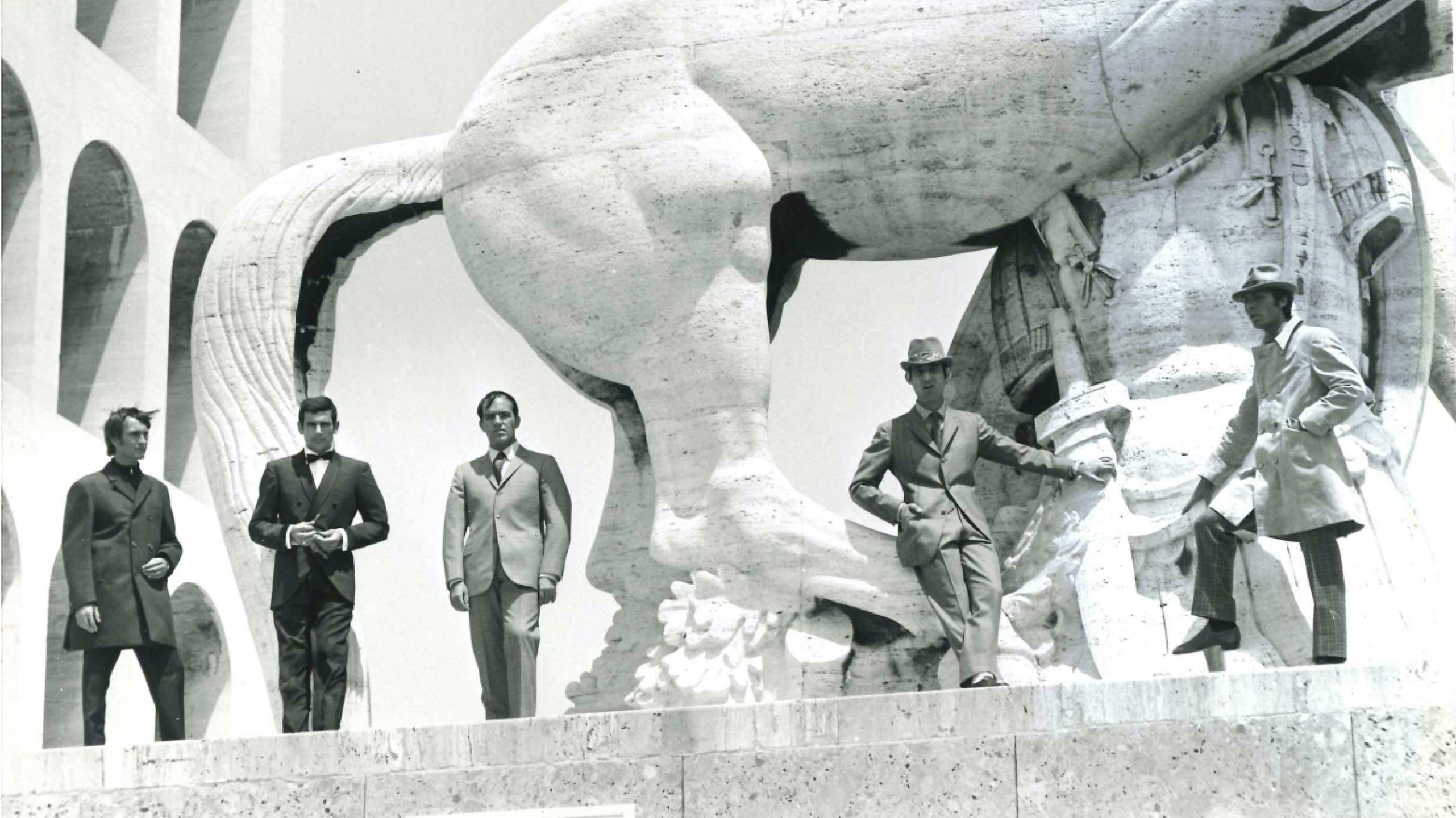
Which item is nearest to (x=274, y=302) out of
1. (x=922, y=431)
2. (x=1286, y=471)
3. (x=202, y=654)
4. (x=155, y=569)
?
(x=155, y=569)

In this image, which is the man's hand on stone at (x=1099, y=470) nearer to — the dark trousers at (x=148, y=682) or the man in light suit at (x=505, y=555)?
the man in light suit at (x=505, y=555)

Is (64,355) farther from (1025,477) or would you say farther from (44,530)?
(1025,477)

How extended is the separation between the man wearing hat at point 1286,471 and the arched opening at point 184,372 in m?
17.3

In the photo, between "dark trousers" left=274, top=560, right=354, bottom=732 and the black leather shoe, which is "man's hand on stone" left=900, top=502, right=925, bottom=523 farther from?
"dark trousers" left=274, top=560, right=354, bottom=732

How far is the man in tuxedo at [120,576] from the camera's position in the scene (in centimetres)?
1302

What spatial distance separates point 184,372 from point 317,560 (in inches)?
646

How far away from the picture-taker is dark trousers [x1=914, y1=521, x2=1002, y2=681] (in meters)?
12.2

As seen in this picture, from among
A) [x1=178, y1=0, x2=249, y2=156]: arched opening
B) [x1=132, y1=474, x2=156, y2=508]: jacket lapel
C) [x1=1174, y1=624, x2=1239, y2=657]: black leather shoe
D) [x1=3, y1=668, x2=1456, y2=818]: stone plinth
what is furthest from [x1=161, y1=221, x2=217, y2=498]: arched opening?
[x1=1174, y1=624, x2=1239, y2=657]: black leather shoe

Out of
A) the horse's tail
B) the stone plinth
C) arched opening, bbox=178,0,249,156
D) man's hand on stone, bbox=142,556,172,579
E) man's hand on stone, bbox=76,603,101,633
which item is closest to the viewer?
the stone plinth

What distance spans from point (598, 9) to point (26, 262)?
12.6m

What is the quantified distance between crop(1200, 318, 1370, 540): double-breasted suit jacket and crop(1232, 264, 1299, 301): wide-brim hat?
18 cm

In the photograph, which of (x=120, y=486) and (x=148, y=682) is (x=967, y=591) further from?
(x=120, y=486)

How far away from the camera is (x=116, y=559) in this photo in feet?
43.0

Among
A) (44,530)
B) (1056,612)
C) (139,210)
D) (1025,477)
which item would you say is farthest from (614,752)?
(139,210)
